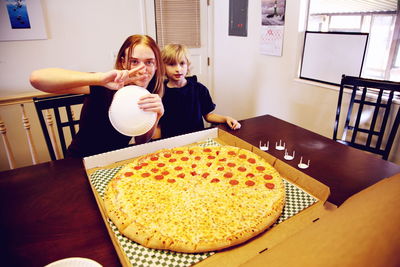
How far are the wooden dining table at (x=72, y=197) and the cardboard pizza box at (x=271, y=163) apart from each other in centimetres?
5

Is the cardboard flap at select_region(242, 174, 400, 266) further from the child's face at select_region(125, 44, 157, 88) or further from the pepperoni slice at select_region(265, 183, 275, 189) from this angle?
the child's face at select_region(125, 44, 157, 88)

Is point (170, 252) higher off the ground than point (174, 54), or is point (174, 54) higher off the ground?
point (174, 54)

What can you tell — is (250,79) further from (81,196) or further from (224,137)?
(81,196)

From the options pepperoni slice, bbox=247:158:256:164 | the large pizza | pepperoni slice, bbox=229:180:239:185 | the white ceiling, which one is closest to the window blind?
the white ceiling

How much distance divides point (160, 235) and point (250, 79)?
2880mm

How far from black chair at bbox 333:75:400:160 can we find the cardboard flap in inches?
64.0

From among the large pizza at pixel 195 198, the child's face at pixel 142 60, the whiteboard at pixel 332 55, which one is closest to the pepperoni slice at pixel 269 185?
the large pizza at pixel 195 198

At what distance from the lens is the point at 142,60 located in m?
1.37

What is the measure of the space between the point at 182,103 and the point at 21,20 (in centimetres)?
191

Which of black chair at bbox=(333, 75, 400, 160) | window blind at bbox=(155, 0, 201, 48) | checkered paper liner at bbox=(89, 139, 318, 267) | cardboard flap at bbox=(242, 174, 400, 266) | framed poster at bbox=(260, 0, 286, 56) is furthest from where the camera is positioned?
window blind at bbox=(155, 0, 201, 48)

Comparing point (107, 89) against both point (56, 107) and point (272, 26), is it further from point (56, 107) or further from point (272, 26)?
point (272, 26)

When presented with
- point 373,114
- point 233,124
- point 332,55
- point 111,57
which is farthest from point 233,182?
point 111,57

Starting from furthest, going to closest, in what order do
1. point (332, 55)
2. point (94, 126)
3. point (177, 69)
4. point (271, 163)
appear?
point (332, 55) < point (177, 69) < point (94, 126) < point (271, 163)

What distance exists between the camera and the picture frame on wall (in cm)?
254
